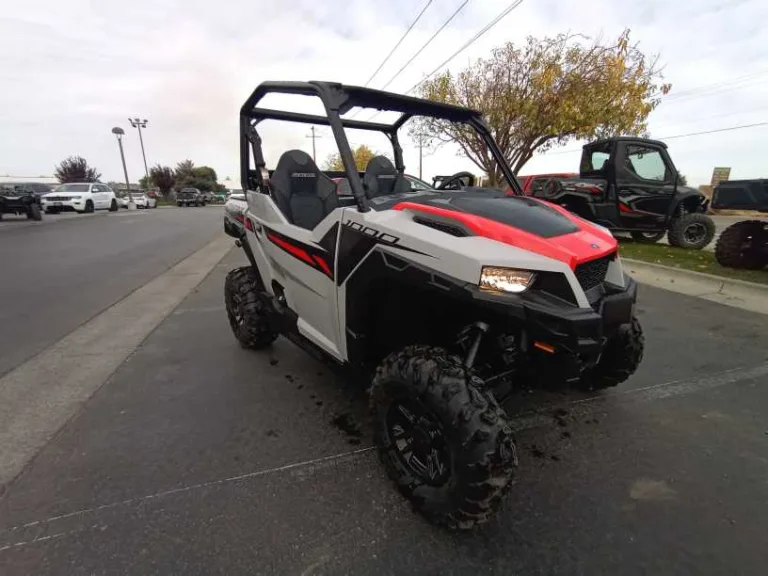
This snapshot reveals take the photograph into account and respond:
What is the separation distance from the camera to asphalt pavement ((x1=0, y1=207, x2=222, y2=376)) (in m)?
4.20

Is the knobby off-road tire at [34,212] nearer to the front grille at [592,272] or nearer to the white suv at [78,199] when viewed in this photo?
the white suv at [78,199]

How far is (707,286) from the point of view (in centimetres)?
576

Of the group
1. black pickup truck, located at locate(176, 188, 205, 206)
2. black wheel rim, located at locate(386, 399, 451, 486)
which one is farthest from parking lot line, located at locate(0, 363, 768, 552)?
black pickup truck, located at locate(176, 188, 205, 206)

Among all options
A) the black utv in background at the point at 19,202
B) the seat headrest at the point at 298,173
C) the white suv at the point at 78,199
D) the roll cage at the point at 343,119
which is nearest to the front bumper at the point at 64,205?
the white suv at the point at 78,199

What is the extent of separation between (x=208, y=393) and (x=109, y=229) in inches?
554

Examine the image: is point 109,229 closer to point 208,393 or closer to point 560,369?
point 208,393

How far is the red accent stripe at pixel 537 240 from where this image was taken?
172 centimetres

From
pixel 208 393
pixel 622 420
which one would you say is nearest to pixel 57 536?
pixel 208 393

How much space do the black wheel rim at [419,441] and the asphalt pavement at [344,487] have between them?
0.20 m

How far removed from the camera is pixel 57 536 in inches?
67.6

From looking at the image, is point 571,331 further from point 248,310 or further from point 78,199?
point 78,199

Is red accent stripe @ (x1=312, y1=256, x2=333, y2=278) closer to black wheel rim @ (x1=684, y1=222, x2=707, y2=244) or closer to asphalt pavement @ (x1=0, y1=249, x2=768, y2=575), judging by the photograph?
asphalt pavement @ (x1=0, y1=249, x2=768, y2=575)

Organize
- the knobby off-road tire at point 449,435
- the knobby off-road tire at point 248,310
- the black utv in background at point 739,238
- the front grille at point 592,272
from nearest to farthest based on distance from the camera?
the knobby off-road tire at point 449,435 → the front grille at point 592,272 → the knobby off-road tire at point 248,310 → the black utv in background at point 739,238

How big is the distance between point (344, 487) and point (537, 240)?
1.44 metres
